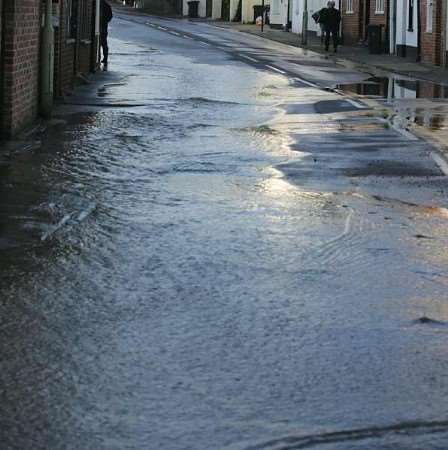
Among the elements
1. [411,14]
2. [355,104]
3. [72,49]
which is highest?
[411,14]

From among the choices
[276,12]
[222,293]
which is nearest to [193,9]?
[276,12]

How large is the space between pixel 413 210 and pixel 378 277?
9.03 feet

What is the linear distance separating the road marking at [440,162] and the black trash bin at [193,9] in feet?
201

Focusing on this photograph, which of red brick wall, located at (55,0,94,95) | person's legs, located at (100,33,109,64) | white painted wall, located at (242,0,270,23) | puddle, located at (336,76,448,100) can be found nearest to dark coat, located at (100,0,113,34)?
person's legs, located at (100,33,109,64)

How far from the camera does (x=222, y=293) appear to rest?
7.31 metres

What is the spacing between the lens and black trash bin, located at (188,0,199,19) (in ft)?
245

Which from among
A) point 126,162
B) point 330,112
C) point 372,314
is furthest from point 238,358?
point 330,112

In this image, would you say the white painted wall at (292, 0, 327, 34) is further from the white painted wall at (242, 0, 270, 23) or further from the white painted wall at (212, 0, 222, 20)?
the white painted wall at (212, 0, 222, 20)

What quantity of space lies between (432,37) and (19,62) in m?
23.4

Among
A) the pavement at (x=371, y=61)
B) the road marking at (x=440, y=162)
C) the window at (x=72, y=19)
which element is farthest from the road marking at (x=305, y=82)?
the road marking at (x=440, y=162)

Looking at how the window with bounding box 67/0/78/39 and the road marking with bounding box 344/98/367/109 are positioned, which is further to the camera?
the window with bounding box 67/0/78/39

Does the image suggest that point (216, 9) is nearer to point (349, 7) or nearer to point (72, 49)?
point (349, 7)

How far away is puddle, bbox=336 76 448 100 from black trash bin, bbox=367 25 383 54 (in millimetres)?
11430

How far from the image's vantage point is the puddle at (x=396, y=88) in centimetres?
2478
